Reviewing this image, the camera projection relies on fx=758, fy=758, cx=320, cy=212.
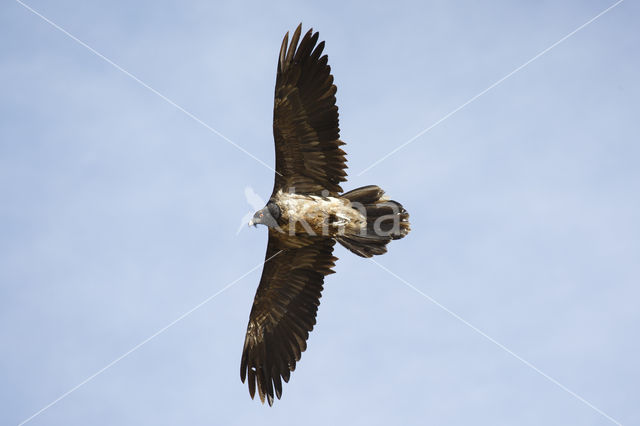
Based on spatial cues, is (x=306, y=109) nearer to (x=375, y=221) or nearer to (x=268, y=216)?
(x=268, y=216)

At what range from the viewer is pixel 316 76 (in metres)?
9.24

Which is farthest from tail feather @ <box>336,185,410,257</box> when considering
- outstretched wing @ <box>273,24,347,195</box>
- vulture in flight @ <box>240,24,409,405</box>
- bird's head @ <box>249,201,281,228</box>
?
bird's head @ <box>249,201,281,228</box>

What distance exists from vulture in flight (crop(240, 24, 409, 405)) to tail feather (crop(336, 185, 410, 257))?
0.01 metres

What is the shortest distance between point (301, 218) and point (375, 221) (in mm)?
952

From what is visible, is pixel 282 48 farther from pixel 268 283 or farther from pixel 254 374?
pixel 254 374

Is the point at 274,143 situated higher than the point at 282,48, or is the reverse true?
the point at 282,48

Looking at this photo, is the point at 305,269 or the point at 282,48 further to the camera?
the point at 305,269

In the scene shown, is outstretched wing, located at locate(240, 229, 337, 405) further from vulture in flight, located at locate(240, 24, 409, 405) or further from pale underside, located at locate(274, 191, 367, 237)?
pale underside, located at locate(274, 191, 367, 237)

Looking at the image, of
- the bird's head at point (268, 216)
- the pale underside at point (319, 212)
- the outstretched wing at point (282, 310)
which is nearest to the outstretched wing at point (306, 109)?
the pale underside at point (319, 212)

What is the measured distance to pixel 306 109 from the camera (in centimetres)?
929

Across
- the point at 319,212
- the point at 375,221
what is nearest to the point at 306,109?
the point at 319,212

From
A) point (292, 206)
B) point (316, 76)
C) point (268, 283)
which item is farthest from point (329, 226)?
point (316, 76)

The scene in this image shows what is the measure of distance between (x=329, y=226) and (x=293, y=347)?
1800mm

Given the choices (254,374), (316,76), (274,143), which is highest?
(316,76)
